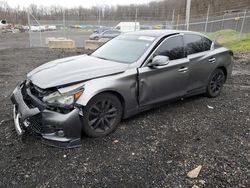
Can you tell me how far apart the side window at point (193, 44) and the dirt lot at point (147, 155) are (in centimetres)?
121

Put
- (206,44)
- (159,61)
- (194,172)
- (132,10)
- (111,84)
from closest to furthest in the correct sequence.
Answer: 1. (194,172)
2. (111,84)
3. (159,61)
4. (206,44)
5. (132,10)

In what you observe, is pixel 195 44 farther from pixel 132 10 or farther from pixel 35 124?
pixel 132 10

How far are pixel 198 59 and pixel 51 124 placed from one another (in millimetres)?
3175

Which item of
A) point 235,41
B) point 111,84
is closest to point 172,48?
point 111,84

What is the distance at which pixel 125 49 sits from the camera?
4.64 meters

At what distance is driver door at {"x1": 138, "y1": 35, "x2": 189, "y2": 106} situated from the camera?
4.21m

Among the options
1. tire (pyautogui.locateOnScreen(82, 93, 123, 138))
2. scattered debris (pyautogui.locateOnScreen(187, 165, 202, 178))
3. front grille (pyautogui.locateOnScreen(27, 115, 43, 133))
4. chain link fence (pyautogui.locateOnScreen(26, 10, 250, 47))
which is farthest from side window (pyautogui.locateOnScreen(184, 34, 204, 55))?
chain link fence (pyautogui.locateOnScreen(26, 10, 250, 47))

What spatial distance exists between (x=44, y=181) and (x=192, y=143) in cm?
214

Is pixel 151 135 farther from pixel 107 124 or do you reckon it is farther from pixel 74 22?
pixel 74 22

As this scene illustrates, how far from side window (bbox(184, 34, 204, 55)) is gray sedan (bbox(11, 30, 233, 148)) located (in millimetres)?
21

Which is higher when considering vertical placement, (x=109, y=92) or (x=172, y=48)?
(x=172, y=48)

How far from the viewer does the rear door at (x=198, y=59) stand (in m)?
5.00

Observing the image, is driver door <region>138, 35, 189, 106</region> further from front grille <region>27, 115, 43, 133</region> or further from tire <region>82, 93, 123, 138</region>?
front grille <region>27, 115, 43, 133</region>

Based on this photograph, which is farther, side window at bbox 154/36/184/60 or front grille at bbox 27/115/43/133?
side window at bbox 154/36/184/60
